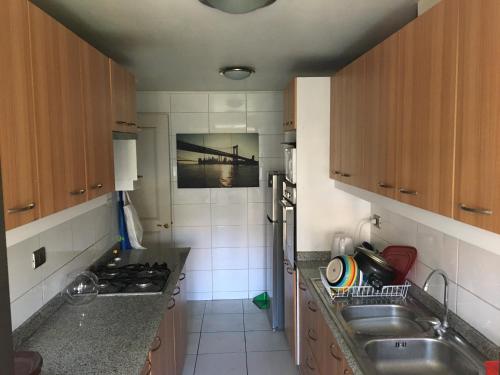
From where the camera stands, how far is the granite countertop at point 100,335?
154 centimetres

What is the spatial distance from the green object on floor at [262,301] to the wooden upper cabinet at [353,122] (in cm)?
219

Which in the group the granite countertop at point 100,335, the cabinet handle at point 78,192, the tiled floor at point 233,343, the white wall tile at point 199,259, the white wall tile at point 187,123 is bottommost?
the tiled floor at point 233,343

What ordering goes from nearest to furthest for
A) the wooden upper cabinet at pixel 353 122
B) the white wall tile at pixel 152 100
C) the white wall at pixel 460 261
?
1. the white wall at pixel 460 261
2. the wooden upper cabinet at pixel 353 122
3. the white wall tile at pixel 152 100

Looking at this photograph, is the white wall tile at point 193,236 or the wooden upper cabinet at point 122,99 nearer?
the wooden upper cabinet at point 122,99

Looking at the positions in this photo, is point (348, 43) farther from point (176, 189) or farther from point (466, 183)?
point (176, 189)

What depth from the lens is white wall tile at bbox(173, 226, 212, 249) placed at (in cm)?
436

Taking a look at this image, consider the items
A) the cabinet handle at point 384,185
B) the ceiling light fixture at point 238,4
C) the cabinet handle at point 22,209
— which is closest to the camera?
the cabinet handle at point 22,209

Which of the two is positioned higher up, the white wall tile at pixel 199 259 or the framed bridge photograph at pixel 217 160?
the framed bridge photograph at pixel 217 160

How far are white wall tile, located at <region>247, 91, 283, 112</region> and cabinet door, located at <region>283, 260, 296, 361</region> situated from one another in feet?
5.92

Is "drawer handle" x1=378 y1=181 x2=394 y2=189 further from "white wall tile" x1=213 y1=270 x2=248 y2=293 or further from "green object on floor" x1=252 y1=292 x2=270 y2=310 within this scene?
"white wall tile" x1=213 y1=270 x2=248 y2=293

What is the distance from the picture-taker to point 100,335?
1.79 meters

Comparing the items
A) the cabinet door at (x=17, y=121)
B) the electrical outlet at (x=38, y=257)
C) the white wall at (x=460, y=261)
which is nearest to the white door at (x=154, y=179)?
the electrical outlet at (x=38, y=257)

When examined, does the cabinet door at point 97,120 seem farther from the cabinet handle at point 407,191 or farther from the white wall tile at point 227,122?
the white wall tile at point 227,122

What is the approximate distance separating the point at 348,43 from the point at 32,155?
1918 millimetres
